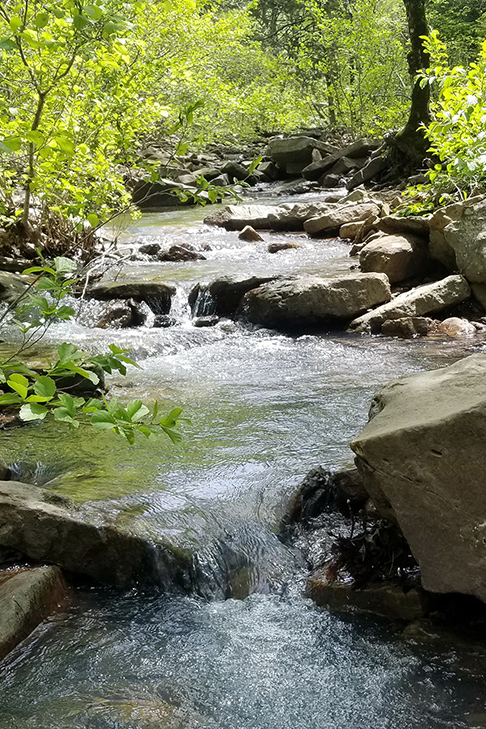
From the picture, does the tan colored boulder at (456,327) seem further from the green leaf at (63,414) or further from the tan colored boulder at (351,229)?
the green leaf at (63,414)

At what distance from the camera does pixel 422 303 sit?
8.26 m

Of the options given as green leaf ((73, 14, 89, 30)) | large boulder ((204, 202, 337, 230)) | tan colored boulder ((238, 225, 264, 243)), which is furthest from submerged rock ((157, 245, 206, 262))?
green leaf ((73, 14, 89, 30))

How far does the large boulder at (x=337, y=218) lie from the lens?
1315 centimetres

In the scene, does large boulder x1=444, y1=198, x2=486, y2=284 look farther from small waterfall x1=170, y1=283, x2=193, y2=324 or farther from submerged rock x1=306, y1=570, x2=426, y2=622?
submerged rock x1=306, y1=570, x2=426, y2=622

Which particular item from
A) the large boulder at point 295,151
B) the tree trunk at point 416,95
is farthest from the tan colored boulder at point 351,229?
the large boulder at point 295,151

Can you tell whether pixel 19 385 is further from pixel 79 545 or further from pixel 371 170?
pixel 371 170

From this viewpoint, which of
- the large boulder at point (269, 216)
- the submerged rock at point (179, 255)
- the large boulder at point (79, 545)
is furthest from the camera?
the large boulder at point (269, 216)

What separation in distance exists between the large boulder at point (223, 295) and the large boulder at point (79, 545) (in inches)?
235

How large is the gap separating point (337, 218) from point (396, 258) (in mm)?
4287

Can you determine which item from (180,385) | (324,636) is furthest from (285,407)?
(324,636)

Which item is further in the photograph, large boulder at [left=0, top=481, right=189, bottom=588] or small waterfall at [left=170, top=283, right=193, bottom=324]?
small waterfall at [left=170, top=283, right=193, bottom=324]

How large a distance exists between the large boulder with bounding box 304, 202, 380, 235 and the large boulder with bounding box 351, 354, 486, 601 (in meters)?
10.6

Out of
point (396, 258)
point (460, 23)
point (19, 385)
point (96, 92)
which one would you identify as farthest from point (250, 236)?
point (460, 23)

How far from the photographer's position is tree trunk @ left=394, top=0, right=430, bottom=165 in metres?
14.1
